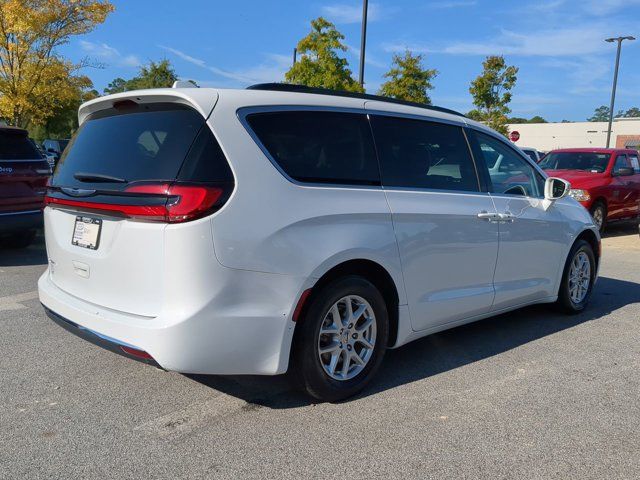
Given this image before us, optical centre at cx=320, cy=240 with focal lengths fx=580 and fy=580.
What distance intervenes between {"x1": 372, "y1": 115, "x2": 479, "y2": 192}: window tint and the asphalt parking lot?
1.31 metres

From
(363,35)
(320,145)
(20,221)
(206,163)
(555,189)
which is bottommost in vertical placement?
(20,221)

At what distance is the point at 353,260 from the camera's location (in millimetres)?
3414

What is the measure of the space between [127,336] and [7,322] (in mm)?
2558

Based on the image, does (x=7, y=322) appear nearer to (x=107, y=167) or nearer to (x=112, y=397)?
(x=112, y=397)

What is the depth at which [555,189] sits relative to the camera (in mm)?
5082

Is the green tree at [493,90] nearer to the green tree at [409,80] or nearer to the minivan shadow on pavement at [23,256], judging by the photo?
the green tree at [409,80]

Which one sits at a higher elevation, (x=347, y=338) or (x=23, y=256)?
(x=347, y=338)

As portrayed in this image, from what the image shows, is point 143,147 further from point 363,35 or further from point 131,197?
point 363,35

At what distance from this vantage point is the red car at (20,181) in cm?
736

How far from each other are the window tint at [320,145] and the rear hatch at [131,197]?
0.39 meters

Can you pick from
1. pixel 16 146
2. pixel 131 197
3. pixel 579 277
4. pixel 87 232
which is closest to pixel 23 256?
pixel 16 146

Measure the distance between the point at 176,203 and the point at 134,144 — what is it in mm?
609

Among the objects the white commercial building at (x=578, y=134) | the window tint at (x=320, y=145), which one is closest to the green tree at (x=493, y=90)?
the window tint at (x=320, y=145)

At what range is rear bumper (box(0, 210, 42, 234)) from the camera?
24.1ft
